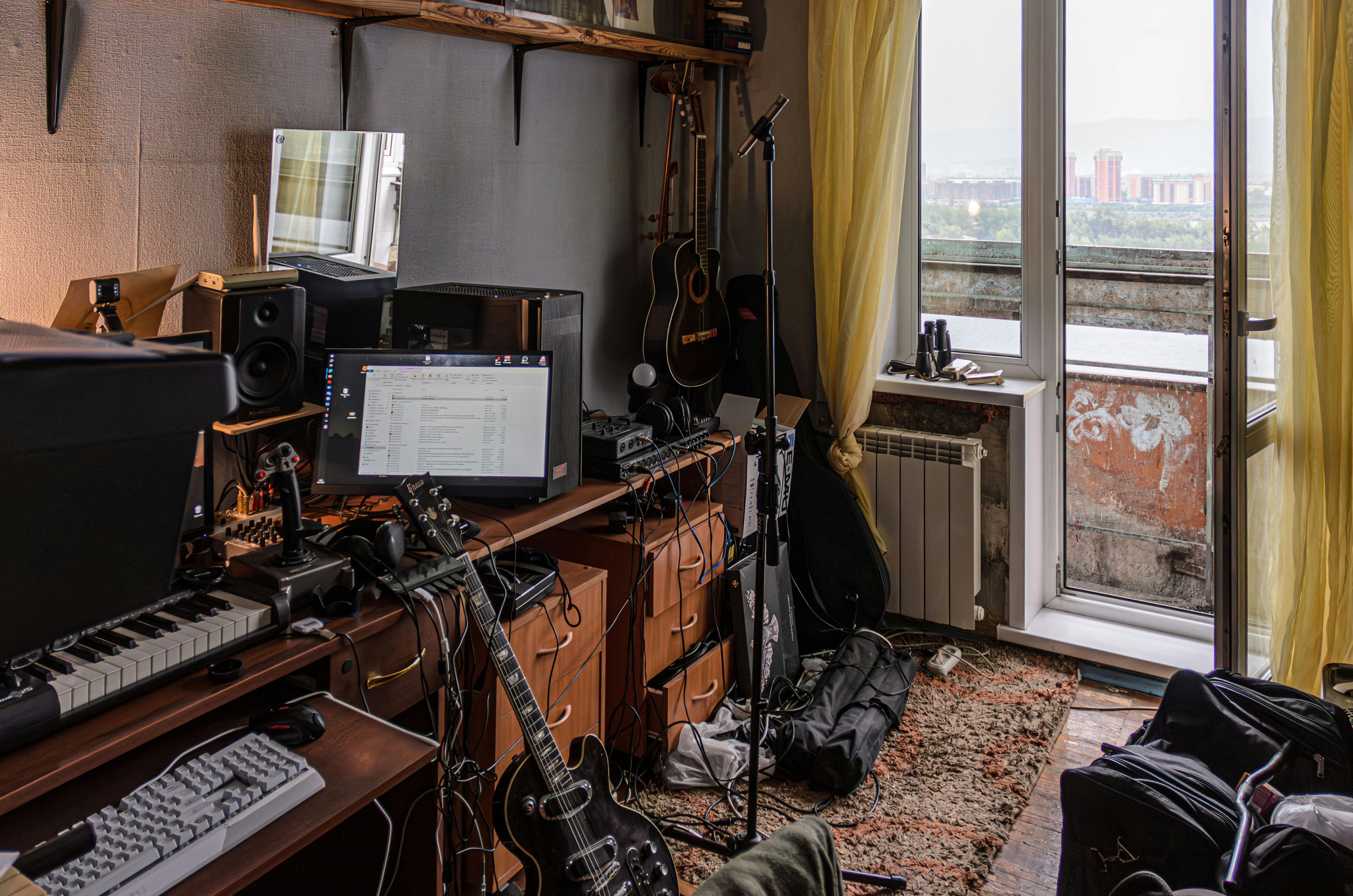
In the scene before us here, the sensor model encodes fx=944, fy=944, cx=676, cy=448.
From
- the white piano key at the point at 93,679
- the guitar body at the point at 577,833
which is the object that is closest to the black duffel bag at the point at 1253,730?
the guitar body at the point at 577,833

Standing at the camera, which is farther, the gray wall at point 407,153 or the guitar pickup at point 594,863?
the gray wall at point 407,153

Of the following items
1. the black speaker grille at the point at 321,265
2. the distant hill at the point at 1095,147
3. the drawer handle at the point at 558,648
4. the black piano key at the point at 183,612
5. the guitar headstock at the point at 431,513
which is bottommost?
the drawer handle at the point at 558,648

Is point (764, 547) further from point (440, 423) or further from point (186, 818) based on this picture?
point (186, 818)

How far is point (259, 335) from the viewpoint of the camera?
6.05 feet

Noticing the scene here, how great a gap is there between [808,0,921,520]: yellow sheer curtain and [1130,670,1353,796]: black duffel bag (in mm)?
1296

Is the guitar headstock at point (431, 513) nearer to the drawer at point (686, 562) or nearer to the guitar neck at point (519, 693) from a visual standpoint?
the guitar neck at point (519, 693)

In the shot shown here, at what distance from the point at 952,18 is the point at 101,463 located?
11.2 feet

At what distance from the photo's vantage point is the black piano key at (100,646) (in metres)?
1.35

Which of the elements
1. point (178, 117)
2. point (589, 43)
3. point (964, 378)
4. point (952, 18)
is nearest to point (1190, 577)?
point (964, 378)

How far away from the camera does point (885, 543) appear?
11.1 feet

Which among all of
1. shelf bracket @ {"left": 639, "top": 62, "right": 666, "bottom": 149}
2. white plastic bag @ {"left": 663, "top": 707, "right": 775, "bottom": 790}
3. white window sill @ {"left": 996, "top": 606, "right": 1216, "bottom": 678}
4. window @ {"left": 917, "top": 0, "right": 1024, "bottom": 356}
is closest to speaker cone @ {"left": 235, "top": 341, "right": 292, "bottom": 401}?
white plastic bag @ {"left": 663, "top": 707, "right": 775, "bottom": 790}

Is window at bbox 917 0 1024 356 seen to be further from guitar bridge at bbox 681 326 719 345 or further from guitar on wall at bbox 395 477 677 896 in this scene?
guitar on wall at bbox 395 477 677 896

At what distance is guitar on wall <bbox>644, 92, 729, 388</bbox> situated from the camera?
307 cm

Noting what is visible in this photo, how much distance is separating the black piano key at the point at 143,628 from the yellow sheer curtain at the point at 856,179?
2303mm
